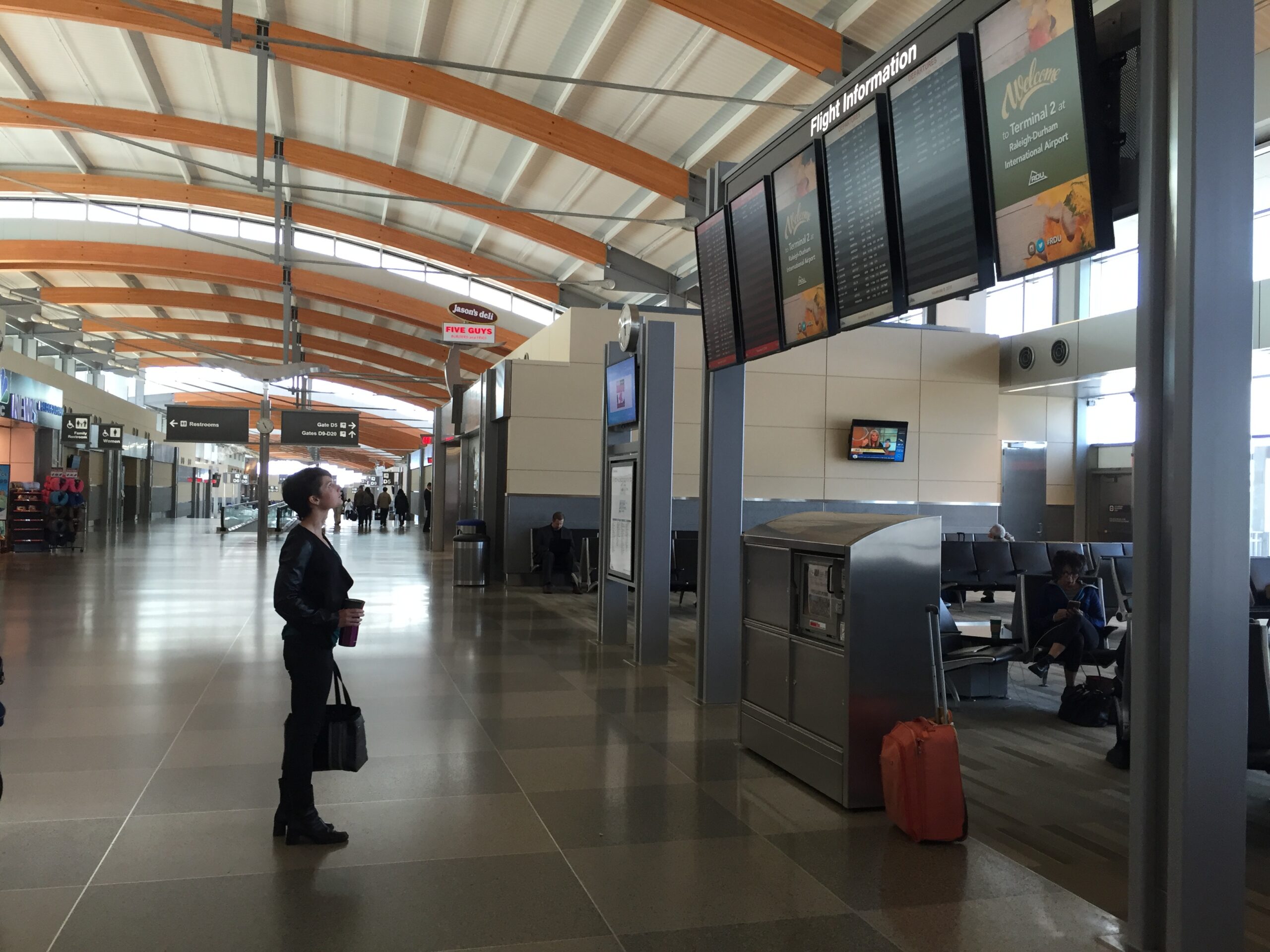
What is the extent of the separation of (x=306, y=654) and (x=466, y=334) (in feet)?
63.4

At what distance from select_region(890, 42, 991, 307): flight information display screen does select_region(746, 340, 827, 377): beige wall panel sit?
11.9 meters

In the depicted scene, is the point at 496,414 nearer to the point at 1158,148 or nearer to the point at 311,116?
the point at 311,116

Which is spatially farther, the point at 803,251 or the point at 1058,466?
the point at 1058,466

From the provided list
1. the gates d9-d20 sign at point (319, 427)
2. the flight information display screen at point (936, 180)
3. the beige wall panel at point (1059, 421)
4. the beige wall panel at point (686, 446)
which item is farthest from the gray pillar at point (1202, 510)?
the gates d9-d20 sign at point (319, 427)

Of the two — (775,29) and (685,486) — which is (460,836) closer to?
(775,29)

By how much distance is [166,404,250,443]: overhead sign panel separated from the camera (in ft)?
90.9

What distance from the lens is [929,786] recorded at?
418 centimetres

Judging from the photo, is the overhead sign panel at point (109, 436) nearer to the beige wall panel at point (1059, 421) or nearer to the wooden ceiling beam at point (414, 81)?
the wooden ceiling beam at point (414, 81)

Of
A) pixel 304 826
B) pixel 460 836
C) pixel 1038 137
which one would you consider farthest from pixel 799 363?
pixel 304 826

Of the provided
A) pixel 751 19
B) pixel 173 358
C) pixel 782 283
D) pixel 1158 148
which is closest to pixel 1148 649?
pixel 1158 148

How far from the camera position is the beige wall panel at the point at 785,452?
16.9m

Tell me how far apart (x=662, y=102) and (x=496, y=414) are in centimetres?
573

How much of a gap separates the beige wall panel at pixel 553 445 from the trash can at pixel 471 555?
4.70ft

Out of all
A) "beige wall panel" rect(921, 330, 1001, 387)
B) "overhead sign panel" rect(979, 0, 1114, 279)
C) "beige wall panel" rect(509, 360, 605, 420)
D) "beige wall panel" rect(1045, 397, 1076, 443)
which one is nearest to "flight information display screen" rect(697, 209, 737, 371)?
"overhead sign panel" rect(979, 0, 1114, 279)
